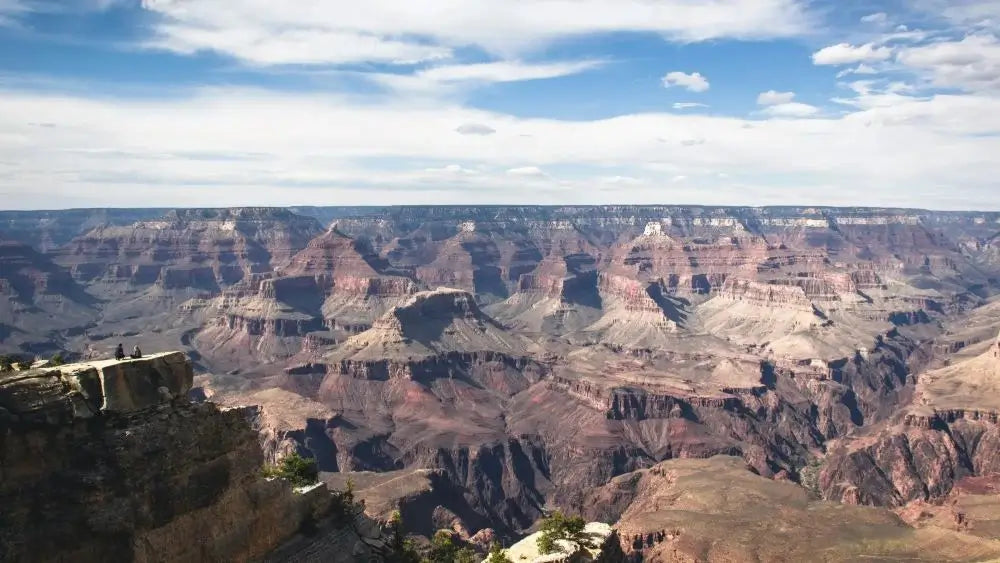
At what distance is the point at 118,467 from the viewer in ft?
116

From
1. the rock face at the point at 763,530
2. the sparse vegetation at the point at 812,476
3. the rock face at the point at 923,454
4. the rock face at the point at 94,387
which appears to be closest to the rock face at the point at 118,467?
the rock face at the point at 94,387

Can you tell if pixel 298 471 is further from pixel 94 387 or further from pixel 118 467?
pixel 94 387

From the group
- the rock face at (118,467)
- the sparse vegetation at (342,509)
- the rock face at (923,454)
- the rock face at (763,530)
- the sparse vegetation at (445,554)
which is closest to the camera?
the rock face at (118,467)

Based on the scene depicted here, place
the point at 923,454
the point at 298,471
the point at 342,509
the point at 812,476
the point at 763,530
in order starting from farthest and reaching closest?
the point at 812,476 → the point at 923,454 → the point at 763,530 → the point at 298,471 → the point at 342,509

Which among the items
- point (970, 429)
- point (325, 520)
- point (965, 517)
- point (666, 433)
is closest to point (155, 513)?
point (325, 520)

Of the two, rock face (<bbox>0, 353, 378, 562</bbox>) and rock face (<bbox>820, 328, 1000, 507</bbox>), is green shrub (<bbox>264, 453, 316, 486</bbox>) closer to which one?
rock face (<bbox>0, 353, 378, 562</bbox>)

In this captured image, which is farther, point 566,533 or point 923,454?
point 923,454

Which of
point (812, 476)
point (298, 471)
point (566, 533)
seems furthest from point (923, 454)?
point (298, 471)

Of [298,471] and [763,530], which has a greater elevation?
[298,471]

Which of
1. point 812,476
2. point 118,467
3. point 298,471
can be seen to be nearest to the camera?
point 118,467

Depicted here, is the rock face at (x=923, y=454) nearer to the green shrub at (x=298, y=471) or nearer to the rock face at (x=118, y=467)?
the green shrub at (x=298, y=471)

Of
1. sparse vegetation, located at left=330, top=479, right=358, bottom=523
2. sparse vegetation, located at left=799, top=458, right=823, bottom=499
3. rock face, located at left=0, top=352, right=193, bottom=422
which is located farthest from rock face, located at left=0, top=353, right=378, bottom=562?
sparse vegetation, located at left=799, top=458, right=823, bottom=499

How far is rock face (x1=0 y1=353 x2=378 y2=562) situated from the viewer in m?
32.8

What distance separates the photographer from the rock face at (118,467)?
32.8 metres
